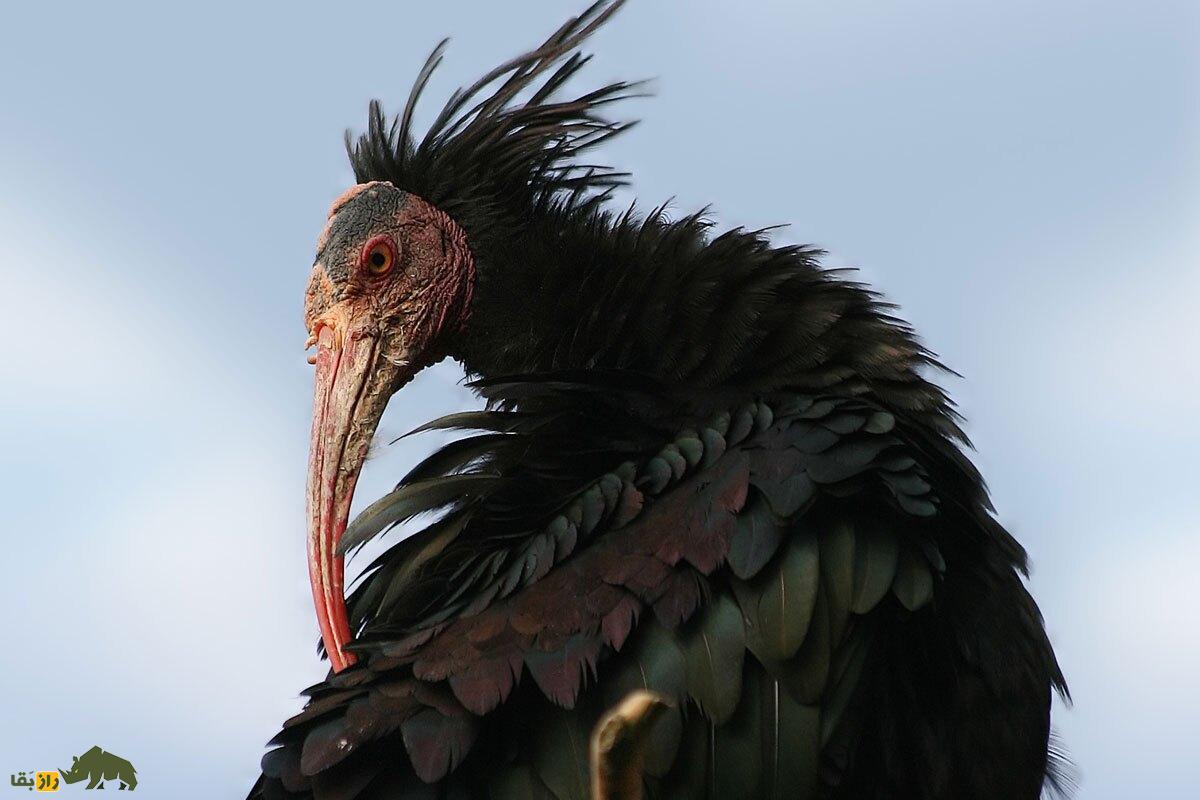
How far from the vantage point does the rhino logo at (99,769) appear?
230 inches

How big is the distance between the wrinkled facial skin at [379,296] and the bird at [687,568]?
15.2 inches

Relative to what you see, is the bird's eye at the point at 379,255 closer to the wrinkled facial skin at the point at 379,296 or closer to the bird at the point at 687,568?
the wrinkled facial skin at the point at 379,296

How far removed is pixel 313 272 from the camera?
6.08 metres

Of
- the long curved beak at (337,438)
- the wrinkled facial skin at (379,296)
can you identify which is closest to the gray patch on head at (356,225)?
the wrinkled facial skin at (379,296)

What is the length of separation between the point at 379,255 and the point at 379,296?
17 centimetres

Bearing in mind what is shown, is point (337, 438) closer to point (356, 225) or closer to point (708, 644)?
point (356, 225)

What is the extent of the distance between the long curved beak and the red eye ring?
0.22m

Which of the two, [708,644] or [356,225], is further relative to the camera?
[356,225]

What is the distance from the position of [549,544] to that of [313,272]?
2.17m

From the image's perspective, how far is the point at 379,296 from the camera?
6031 mm

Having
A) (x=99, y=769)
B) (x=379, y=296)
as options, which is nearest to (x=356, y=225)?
(x=379, y=296)

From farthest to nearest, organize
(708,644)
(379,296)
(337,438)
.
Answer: (379,296), (337,438), (708,644)

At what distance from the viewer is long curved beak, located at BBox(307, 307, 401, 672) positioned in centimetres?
529

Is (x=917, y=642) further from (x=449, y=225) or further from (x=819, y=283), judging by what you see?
(x=449, y=225)
